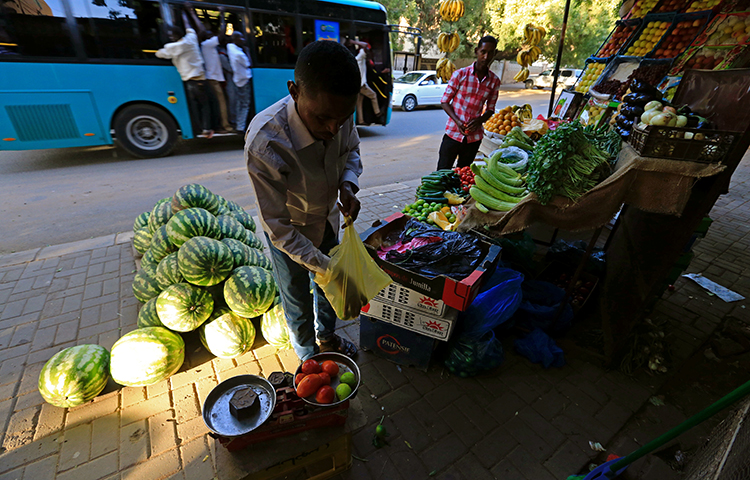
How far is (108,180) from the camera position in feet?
21.5

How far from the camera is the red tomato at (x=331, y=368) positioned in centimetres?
A: 201

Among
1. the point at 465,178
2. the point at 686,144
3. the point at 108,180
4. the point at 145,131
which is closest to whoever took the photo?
the point at 686,144

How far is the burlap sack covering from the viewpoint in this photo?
6.55 feet

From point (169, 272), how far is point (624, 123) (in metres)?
4.01

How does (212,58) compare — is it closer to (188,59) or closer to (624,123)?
(188,59)

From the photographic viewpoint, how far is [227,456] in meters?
1.69

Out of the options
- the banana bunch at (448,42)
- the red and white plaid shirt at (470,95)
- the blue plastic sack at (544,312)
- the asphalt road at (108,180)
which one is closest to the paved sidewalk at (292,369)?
the blue plastic sack at (544,312)

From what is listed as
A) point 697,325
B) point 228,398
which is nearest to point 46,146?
point 228,398

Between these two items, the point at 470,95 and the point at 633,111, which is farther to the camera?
the point at 470,95

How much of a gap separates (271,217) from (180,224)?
1670 millimetres

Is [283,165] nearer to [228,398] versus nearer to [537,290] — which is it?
[228,398]

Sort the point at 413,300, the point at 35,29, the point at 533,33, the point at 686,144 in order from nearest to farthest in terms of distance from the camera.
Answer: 1. the point at 686,144
2. the point at 413,300
3. the point at 35,29
4. the point at 533,33

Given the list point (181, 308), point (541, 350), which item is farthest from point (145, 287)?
point (541, 350)

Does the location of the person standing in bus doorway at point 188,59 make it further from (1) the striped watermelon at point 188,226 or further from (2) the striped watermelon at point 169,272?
(2) the striped watermelon at point 169,272
